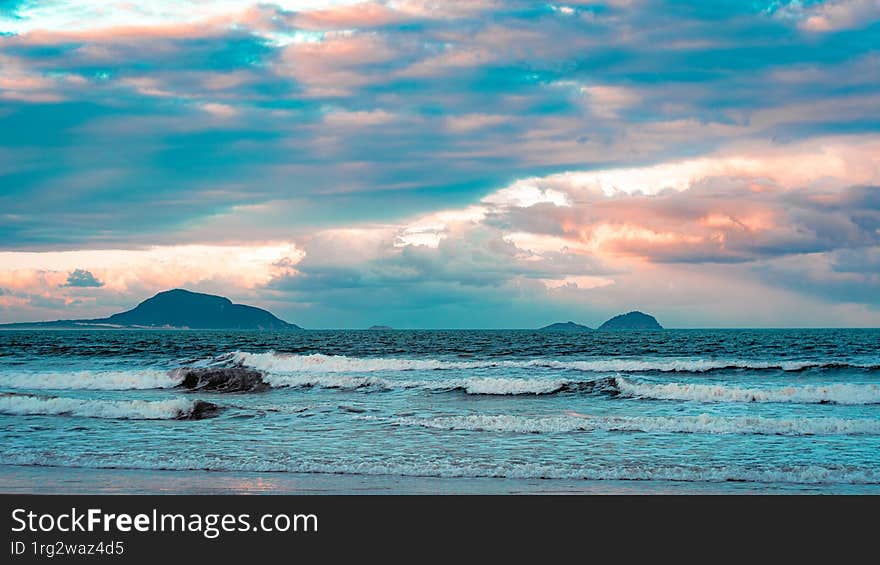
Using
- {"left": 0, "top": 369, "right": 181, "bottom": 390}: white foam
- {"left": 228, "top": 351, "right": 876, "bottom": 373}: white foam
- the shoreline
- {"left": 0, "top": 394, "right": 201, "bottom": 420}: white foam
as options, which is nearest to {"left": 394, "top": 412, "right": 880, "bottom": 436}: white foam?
the shoreline

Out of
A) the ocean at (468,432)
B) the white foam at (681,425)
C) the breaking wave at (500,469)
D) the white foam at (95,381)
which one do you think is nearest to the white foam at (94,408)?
the ocean at (468,432)

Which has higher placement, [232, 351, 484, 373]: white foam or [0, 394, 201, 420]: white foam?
[0, 394, 201, 420]: white foam

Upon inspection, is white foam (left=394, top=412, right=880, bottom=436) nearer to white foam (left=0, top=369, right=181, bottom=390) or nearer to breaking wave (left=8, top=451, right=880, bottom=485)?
breaking wave (left=8, top=451, right=880, bottom=485)

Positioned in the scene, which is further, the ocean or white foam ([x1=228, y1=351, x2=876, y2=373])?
white foam ([x1=228, y1=351, x2=876, y2=373])

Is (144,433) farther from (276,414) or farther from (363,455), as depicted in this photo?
(363,455)

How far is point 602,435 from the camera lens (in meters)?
17.7

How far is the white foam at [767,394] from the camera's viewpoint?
26.3 meters

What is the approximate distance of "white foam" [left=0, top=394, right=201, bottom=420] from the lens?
845 inches

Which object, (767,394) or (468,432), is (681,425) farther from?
(767,394)

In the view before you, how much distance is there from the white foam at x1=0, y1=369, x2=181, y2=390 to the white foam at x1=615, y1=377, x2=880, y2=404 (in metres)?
21.7

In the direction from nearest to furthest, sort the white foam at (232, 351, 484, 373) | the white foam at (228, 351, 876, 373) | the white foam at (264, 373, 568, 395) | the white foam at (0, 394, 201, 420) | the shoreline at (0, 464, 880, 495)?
1. the shoreline at (0, 464, 880, 495)
2. the white foam at (0, 394, 201, 420)
3. the white foam at (264, 373, 568, 395)
4. the white foam at (228, 351, 876, 373)
5. the white foam at (232, 351, 484, 373)

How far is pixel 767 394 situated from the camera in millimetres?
26859
